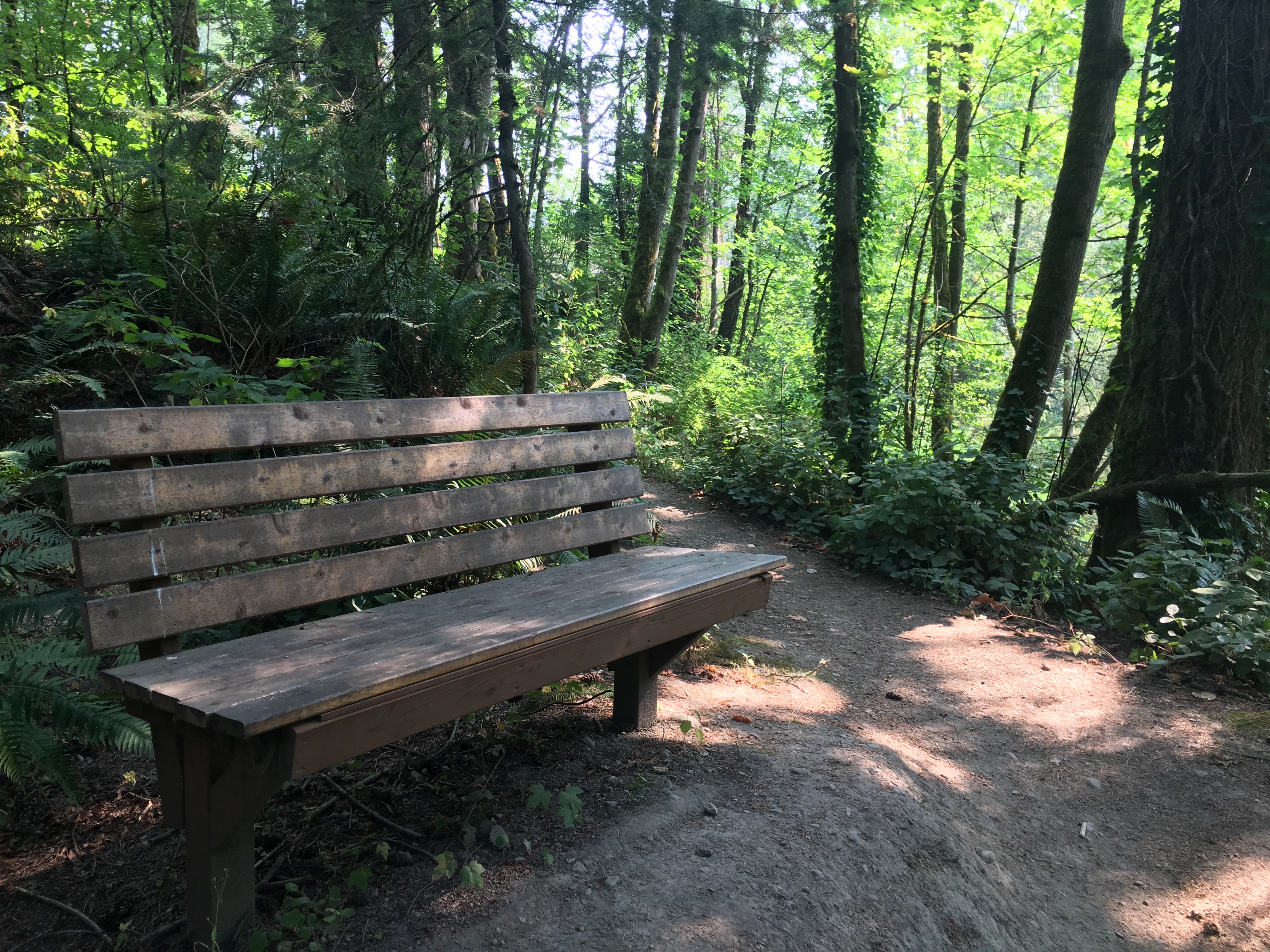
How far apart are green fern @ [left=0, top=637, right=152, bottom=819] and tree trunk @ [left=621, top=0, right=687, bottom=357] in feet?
34.7

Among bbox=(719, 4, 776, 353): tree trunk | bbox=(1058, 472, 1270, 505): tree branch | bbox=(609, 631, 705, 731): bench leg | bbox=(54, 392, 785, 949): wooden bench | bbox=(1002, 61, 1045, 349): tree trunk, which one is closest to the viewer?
bbox=(54, 392, 785, 949): wooden bench

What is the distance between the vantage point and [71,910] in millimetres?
2113

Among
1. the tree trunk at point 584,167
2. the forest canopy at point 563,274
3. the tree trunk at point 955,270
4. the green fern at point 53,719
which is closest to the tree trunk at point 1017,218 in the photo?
the tree trunk at point 955,270

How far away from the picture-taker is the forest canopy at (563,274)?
4.74 meters

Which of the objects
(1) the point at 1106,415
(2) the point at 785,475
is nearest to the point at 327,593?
(2) the point at 785,475

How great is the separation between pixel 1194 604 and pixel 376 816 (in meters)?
4.72

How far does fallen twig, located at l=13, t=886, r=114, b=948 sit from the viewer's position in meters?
2.03

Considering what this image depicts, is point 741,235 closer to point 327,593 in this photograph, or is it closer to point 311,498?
point 311,498

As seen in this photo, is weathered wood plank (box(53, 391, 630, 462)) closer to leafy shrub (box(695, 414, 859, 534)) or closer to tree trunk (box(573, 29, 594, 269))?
tree trunk (box(573, 29, 594, 269))

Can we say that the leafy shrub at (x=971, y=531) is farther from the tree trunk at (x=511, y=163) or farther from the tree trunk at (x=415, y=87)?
the tree trunk at (x=415, y=87)

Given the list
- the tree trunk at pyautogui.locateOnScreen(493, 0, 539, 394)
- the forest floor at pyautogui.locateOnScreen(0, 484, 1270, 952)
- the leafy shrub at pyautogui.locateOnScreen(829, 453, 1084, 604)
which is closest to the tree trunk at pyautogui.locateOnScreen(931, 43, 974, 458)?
the leafy shrub at pyautogui.locateOnScreen(829, 453, 1084, 604)

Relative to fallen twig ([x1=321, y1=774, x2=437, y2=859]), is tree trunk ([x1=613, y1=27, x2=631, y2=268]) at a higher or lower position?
higher

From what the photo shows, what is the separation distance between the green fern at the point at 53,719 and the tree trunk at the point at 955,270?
623cm

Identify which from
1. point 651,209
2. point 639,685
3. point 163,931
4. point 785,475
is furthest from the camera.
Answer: point 651,209
